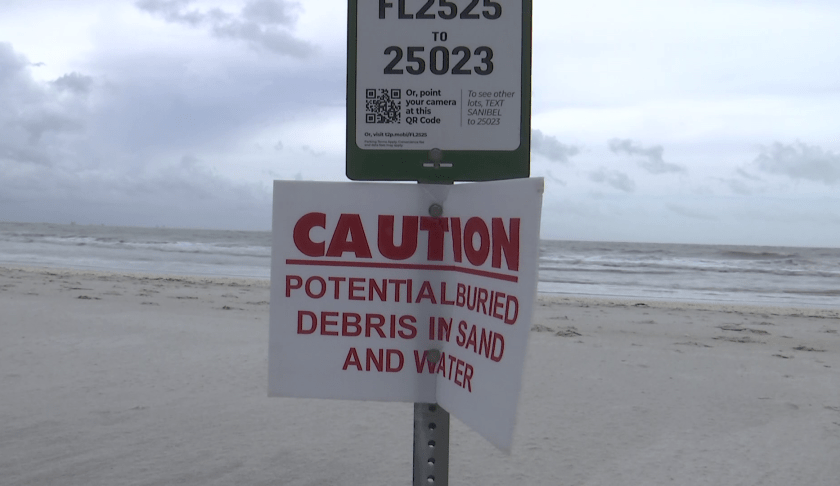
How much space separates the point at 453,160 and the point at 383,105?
0.67 ft

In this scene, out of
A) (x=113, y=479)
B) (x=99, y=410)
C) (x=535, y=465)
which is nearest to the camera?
(x=113, y=479)

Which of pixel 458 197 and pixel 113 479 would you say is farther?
pixel 113 479

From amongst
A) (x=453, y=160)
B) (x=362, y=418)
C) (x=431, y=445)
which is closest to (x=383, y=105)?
(x=453, y=160)

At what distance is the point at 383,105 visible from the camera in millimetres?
1520

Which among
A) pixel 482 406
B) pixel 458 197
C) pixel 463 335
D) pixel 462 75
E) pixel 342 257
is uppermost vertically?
pixel 462 75

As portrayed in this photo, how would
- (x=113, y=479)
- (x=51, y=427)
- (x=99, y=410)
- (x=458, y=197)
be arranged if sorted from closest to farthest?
(x=458, y=197), (x=113, y=479), (x=51, y=427), (x=99, y=410)

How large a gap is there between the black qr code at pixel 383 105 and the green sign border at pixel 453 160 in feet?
0.15

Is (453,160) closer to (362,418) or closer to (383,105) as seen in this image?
(383,105)

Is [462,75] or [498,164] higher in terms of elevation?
[462,75]

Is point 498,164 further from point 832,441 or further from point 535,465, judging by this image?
point 832,441

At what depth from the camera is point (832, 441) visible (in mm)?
3273

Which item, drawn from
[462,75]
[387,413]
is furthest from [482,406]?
[387,413]

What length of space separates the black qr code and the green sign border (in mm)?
46

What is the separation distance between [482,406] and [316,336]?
1.36ft
